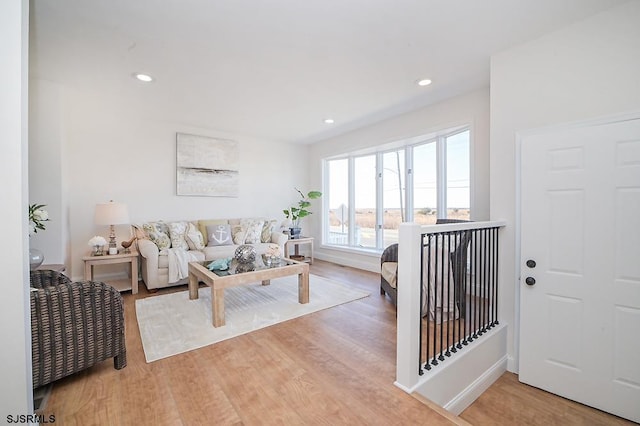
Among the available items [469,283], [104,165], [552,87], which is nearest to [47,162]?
[104,165]

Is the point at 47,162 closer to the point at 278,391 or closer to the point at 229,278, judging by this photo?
the point at 229,278

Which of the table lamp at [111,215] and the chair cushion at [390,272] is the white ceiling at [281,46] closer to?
the table lamp at [111,215]

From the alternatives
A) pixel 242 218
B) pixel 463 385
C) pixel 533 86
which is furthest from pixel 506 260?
pixel 242 218

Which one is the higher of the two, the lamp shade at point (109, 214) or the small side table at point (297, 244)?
the lamp shade at point (109, 214)

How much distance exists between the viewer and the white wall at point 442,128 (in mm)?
3432

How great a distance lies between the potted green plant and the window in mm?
494

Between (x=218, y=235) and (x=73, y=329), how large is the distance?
3.04 metres

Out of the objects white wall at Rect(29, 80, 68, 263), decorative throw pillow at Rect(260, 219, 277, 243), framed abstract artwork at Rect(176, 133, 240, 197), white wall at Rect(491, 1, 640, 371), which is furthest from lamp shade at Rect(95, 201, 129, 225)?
white wall at Rect(491, 1, 640, 371)

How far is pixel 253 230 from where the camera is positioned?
16.7 ft

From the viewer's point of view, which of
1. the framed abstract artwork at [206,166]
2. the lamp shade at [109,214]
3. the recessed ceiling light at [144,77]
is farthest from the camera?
the framed abstract artwork at [206,166]

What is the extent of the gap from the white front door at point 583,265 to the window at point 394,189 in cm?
159

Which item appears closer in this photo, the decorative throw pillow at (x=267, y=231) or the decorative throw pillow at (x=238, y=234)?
the decorative throw pillow at (x=238, y=234)

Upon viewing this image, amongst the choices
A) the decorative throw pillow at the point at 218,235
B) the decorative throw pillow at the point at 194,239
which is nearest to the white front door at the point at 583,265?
the decorative throw pillow at the point at 218,235

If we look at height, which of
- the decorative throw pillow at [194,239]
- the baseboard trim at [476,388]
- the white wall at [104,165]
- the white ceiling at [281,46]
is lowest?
the baseboard trim at [476,388]
